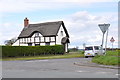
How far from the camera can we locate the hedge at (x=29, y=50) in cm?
4354

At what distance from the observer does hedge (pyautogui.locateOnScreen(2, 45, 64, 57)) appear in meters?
43.5

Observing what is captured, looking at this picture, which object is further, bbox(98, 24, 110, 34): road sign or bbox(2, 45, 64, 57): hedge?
bbox(2, 45, 64, 57): hedge

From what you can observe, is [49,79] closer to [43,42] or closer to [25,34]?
[43,42]

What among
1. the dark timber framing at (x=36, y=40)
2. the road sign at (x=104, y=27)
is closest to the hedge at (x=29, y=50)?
the dark timber framing at (x=36, y=40)

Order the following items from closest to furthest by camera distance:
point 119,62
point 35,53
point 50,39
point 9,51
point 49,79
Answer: point 49,79 < point 119,62 < point 9,51 < point 35,53 < point 50,39

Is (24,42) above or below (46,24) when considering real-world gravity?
below

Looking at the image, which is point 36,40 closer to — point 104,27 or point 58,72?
point 104,27

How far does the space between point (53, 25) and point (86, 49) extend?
90.6 ft

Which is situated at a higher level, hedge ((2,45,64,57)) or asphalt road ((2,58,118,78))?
hedge ((2,45,64,57))

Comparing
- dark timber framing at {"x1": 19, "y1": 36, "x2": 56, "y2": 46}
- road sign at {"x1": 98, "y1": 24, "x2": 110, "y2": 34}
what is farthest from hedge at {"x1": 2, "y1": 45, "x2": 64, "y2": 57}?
road sign at {"x1": 98, "y1": 24, "x2": 110, "y2": 34}

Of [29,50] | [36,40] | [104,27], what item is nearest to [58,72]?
[104,27]

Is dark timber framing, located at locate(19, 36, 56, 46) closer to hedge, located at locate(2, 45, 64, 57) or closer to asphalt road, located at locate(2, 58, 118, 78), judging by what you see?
hedge, located at locate(2, 45, 64, 57)

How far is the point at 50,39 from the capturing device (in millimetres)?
64188

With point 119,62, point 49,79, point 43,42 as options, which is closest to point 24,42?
point 43,42
